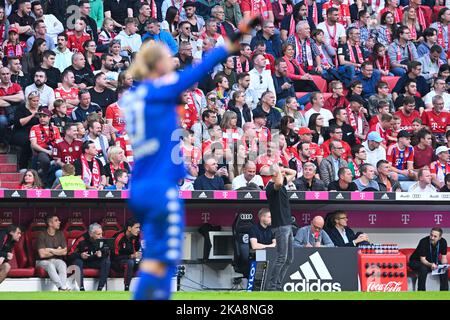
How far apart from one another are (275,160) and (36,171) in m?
4.36

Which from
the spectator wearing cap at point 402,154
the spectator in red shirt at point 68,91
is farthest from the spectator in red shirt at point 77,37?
the spectator wearing cap at point 402,154

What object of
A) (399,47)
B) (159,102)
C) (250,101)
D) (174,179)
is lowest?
(174,179)

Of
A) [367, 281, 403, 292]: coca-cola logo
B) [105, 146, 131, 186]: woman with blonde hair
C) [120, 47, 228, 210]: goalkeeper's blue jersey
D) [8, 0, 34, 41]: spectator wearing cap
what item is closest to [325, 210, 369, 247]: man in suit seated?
[367, 281, 403, 292]: coca-cola logo

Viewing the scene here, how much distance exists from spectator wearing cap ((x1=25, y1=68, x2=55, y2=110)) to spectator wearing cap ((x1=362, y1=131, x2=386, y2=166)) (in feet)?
20.2

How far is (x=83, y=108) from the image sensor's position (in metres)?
20.5

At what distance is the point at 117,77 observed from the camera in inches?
843

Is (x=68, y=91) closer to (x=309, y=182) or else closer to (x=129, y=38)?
(x=129, y=38)

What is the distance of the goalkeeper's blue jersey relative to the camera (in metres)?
8.05

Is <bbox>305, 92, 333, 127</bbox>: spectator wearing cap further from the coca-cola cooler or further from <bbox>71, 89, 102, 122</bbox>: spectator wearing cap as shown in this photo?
<bbox>71, 89, 102, 122</bbox>: spectator wearing cap

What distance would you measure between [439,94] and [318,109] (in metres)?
3.25
